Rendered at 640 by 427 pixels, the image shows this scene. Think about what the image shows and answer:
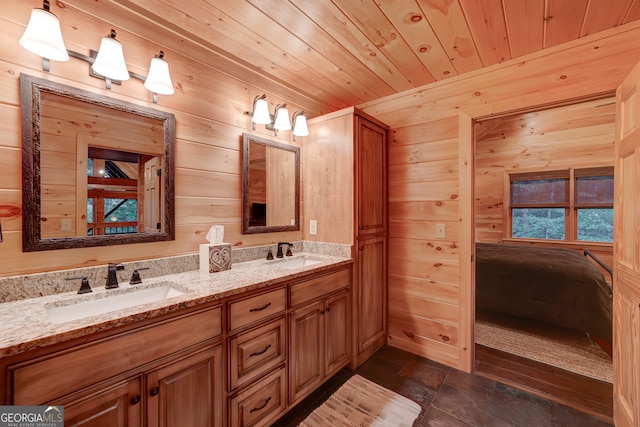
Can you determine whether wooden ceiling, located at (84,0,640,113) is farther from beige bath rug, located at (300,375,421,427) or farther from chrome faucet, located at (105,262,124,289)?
beige bath rug, located at (300,375,421,427)

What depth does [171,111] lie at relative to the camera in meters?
1.66

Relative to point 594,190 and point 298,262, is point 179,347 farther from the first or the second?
point 594,190

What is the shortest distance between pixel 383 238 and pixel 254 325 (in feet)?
4.87

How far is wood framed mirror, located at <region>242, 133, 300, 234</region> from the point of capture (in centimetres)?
205

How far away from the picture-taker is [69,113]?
4.29 ft

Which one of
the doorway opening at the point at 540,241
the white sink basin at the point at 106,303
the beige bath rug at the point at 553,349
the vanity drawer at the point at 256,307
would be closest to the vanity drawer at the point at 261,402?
the vanity drawer at the point at 256,307

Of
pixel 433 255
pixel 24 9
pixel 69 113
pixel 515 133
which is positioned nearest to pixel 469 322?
pixel 433 255

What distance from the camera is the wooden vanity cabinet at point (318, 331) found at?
1664 mm

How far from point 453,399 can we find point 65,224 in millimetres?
2542

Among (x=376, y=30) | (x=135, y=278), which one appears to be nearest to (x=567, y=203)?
(x=376, y=30)

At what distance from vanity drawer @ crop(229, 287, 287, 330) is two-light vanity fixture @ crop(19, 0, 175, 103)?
1.27 m


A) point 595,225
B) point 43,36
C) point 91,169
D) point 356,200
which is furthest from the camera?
point 595,225

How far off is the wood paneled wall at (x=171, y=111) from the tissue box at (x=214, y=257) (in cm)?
13

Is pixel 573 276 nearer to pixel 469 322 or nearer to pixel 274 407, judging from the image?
pixel 469 322
